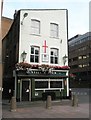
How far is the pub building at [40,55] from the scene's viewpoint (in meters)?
24.5

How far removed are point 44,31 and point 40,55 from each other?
8.64 feet

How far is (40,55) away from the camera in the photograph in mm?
25953

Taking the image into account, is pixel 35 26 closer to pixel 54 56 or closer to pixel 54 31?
pixel 54 31

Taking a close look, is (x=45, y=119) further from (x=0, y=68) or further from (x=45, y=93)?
(x=0, y=68)

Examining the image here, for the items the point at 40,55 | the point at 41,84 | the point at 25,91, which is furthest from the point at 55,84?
the point at 25,91

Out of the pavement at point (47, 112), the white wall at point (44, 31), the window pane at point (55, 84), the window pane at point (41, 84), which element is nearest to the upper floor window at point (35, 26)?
the white wall at point (44, 31)

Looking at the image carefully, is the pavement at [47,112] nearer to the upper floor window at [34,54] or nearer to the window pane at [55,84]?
the window pane at [55,84]

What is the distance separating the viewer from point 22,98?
2423 cm

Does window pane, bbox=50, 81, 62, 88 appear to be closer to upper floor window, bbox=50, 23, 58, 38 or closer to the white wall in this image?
the white wall

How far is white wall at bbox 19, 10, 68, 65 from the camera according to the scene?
25.3 meters

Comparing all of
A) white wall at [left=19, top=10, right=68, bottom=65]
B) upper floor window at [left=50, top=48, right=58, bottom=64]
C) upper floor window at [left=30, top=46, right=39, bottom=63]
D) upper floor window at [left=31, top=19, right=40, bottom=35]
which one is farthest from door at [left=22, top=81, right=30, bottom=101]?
upper floor window at [left=31, top=19, right=40, bottom=35]

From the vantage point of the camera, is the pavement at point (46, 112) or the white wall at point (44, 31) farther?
the white wall at point (44, 31)

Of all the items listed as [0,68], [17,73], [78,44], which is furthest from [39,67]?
[78,44]

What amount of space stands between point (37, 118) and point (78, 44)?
3161 inches
